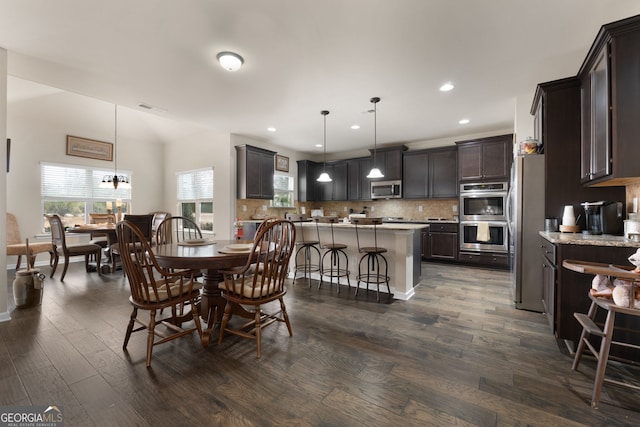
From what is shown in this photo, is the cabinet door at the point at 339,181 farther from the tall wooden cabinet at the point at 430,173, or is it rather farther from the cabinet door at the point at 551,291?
the cabinet door at the point at 551,291

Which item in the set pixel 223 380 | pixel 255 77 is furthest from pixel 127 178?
pixel 223 380

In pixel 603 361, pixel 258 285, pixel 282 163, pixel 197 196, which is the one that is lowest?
pixel 603 361

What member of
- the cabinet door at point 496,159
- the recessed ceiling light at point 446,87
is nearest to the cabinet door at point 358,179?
the cabinet door at point 496,159

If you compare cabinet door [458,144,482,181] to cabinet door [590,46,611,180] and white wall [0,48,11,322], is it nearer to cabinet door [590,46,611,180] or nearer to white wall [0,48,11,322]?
cabinet door [590,46,611,180]

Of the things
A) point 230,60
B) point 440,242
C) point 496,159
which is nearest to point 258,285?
point 230,60

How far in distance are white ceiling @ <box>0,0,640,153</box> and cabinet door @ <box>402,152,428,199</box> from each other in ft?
5.87

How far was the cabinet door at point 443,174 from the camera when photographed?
5621 millimetres

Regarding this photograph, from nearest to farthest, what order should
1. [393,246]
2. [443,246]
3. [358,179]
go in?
[393,246]
[443,246]
[358,179]

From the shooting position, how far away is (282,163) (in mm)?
6922

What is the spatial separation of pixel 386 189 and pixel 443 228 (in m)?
1.55

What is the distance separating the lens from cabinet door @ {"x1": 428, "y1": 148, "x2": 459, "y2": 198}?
18.4ft

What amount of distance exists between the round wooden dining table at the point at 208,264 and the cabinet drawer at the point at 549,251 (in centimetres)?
253

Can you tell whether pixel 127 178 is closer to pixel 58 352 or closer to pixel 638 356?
pixel 58 352

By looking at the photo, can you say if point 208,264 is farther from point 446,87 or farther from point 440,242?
point 440,242
